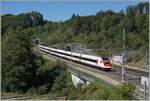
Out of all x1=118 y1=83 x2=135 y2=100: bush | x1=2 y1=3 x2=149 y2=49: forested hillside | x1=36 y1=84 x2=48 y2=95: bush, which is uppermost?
x1=2 y1=3 x2=149 y2=49: forested hillside

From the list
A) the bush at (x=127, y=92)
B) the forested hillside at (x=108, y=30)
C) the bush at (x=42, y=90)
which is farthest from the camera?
the forested hillside at (x=108, y=30)

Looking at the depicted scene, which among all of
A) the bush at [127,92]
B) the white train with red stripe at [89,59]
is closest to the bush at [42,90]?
the white train with red stripe at [89,59]

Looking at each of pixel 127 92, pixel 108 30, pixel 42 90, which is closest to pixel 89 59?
pixel 42 90

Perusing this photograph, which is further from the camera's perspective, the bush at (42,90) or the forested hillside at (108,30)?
the forested hillside at (108,30)

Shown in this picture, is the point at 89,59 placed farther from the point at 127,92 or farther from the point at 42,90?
the point at 127,92

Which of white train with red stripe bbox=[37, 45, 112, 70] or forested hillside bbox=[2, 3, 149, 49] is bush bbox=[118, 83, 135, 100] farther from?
forested hillside bbox=[2, 3, 149, 49]

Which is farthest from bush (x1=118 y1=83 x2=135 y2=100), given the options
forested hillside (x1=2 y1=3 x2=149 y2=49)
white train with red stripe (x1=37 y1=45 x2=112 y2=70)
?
forested hillside (x1=2 y1=3 x2=149 y2=49)

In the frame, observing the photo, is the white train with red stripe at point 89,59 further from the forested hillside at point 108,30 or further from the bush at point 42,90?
the forested hillside at point 108,30

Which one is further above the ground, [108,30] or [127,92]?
[108,30]

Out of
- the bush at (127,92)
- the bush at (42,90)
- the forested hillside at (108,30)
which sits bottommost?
the bush at (42,90)

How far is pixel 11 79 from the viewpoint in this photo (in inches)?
2402

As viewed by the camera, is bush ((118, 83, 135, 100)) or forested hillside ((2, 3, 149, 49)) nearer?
bush ((118, 83, 135, 100))

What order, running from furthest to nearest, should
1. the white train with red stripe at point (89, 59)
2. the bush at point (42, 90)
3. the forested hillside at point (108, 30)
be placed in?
1. the forested hillside at point (108, 30)
2. the white train with red stripe at point (89, 59)
3. the bush at point (42, 90)

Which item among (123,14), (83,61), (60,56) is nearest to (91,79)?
(83,61)
